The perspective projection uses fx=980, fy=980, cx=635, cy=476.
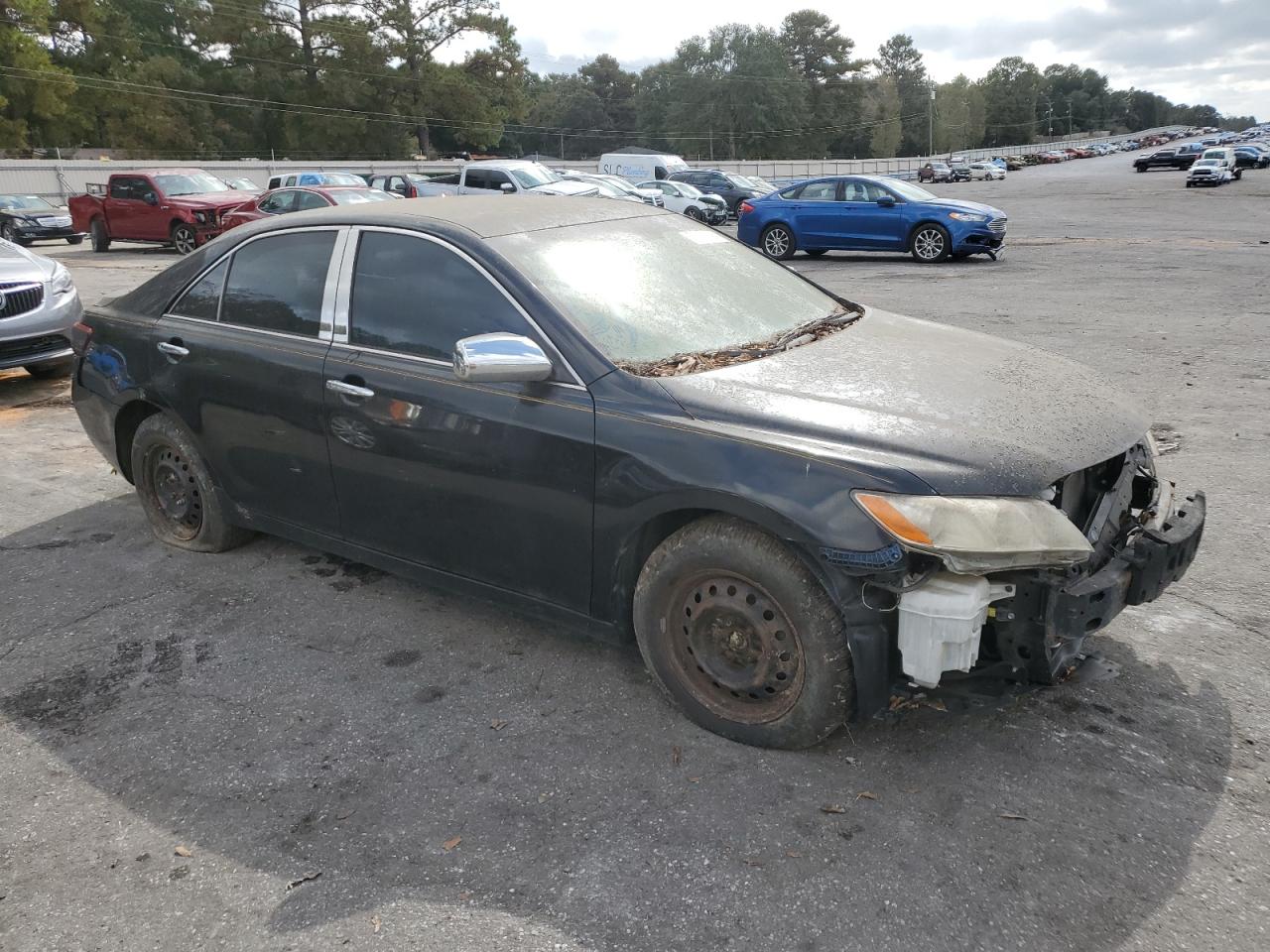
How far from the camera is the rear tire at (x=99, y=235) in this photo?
75.1ft

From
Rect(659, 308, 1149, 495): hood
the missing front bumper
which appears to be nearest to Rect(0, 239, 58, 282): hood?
Rect(659, 308, 1149, 495): hood

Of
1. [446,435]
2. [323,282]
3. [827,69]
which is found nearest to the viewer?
[446,435]

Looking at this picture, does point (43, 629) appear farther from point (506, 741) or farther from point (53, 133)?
point (53, 133)

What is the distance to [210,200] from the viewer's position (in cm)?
2156

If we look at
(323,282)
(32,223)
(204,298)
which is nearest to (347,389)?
(323,282)

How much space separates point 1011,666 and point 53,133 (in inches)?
2758

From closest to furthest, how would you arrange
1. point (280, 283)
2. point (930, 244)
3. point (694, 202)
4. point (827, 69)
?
point (280, 283) → point (930, 244) → point (694, 202) → point (827, 69)

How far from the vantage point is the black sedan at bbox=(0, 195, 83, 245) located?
84.6 ft

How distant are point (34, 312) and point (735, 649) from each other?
299 inches

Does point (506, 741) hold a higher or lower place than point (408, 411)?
lower

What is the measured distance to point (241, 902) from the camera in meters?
2.53

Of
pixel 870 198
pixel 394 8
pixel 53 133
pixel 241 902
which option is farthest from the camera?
pixel 394 8

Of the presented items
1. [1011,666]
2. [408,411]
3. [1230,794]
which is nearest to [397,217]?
[408,411]

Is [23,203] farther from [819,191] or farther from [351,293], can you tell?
[351,293]
